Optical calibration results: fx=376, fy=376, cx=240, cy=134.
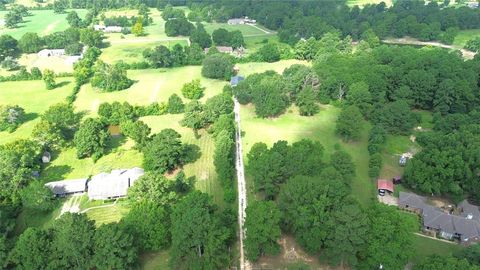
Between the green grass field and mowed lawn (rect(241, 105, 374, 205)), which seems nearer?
mowed lawn (rect(241, 105, 374, 205))

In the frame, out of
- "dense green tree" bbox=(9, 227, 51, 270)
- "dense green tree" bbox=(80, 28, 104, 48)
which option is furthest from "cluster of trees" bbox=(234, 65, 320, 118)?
"dense green tree" bbox=(80, 28, 104, 48)

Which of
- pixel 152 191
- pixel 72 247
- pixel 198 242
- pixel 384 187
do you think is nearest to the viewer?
pixel 72 247

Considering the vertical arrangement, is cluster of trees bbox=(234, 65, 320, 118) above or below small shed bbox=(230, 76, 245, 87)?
above

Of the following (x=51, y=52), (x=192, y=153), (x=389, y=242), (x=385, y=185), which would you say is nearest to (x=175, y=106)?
(x=192, y=153)

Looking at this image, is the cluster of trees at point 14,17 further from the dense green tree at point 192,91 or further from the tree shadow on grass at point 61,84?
the dense green tree at point 192,91

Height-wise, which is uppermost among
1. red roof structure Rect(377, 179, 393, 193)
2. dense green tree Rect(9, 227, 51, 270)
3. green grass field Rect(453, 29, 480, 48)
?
green grass field Rect(453, 29, 480, 48)

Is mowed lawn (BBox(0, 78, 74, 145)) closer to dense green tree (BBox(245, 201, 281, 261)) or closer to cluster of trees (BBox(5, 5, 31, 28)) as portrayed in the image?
dense green tree (BBox(245, 201, 281, 261))

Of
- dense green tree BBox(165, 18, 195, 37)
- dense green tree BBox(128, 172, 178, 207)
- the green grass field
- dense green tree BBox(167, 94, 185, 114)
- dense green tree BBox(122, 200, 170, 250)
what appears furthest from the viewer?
dense green tree BBox(165, 18, 195, 37)

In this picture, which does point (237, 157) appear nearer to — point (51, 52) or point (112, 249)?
point (112, 249)
